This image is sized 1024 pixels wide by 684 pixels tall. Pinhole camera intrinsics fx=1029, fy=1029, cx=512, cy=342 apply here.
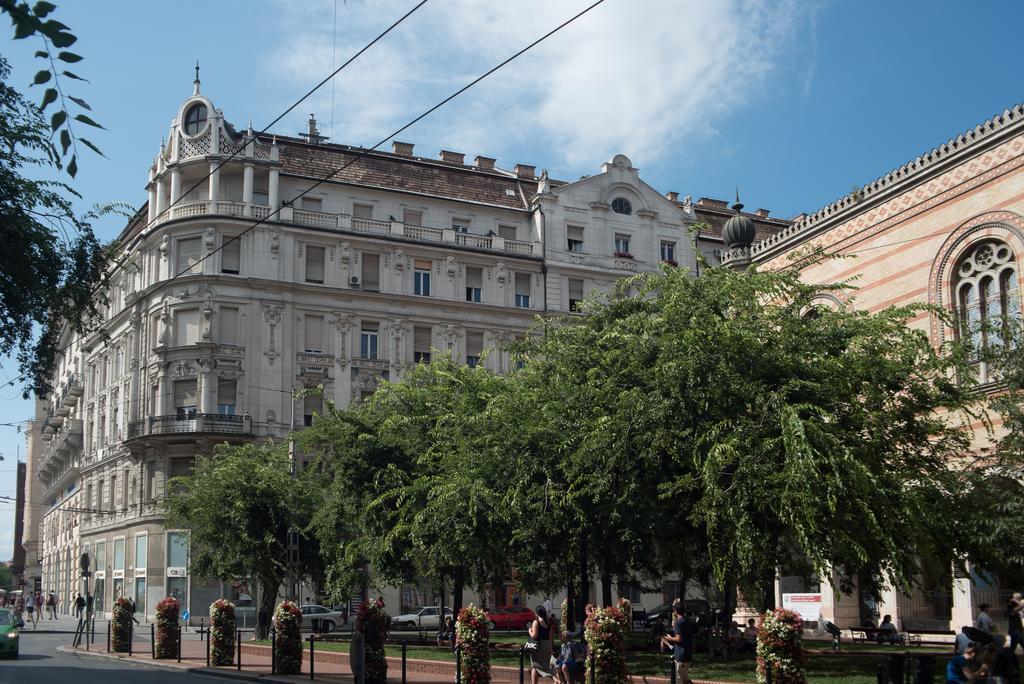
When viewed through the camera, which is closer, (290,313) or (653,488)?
(653,488)

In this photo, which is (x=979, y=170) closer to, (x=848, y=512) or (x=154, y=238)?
(x=848, y=512)

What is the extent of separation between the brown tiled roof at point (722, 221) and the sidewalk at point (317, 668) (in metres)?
42.7

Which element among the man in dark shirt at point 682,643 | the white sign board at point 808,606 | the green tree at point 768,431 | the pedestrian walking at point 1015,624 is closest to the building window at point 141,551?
the white sign board at point 808,606

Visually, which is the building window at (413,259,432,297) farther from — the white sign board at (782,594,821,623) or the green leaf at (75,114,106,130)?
the green leaf at (75,114,106,130)

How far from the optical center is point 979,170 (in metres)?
24.7

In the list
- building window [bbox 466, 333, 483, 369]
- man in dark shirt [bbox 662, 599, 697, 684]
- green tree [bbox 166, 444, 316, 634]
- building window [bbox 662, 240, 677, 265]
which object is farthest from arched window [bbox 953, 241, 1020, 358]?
building window [bbox 662, 240, 677, 265]

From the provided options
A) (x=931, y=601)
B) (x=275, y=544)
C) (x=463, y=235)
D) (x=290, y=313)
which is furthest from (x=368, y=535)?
(x=463, y=235)

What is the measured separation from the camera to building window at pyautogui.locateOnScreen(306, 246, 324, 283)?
5250 cm

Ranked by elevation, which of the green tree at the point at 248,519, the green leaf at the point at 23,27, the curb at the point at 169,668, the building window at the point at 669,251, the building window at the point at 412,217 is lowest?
the curb at the point at 169,668

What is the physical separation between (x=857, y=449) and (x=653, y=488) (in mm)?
3867

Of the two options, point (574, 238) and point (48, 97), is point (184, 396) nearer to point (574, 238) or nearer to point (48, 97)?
point (574, 238)

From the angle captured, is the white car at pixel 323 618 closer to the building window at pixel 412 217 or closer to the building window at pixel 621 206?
the building window at pixel 412 217

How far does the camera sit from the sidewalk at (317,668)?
20828mm

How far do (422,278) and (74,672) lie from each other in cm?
3442
